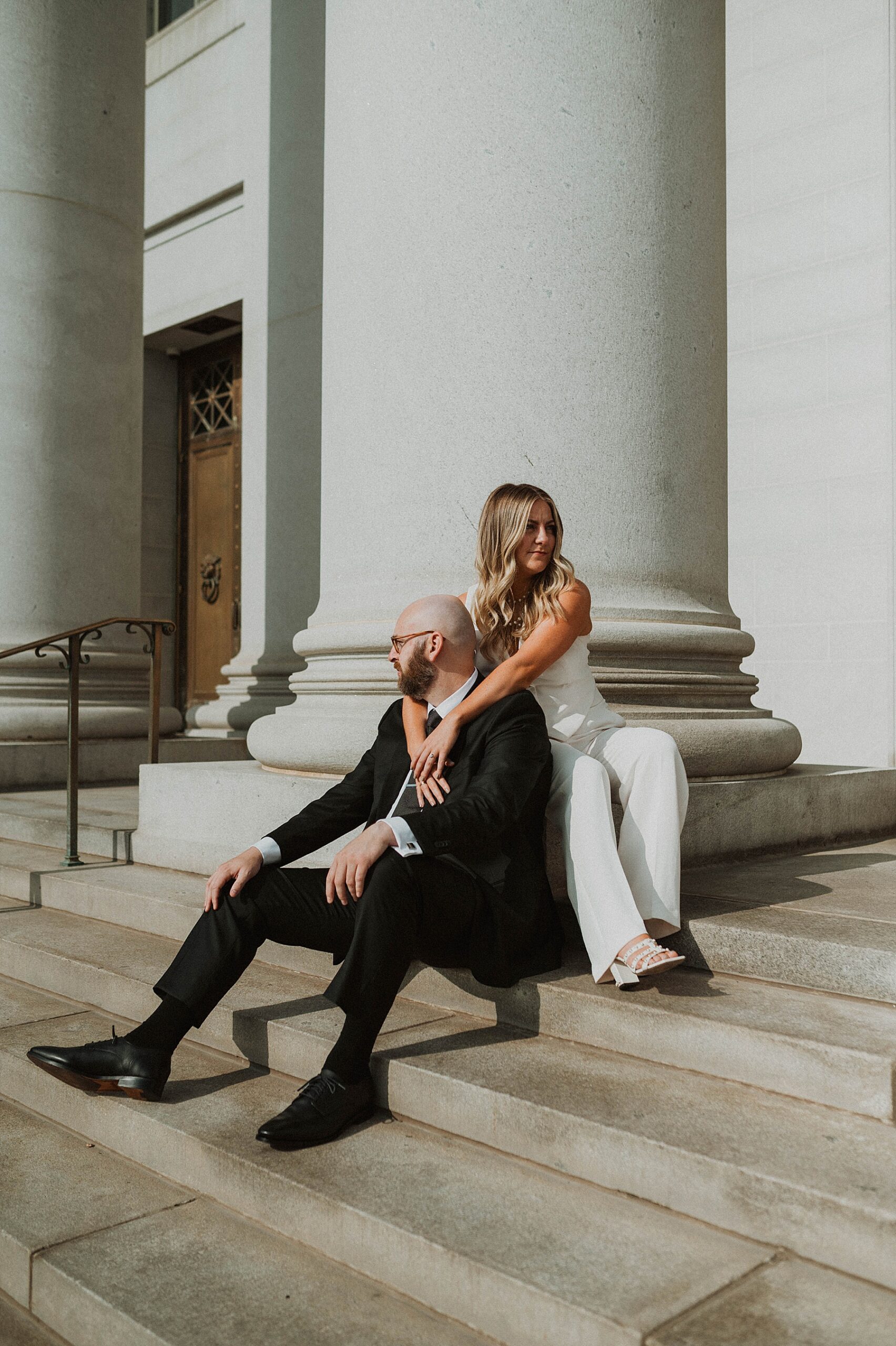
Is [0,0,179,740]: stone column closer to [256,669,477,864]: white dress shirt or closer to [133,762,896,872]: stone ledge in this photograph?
[133,762,896,872]: stone ledge

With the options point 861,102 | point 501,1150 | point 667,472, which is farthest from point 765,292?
point 501,1150

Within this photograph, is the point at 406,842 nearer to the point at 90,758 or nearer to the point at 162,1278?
the point at 162,1278

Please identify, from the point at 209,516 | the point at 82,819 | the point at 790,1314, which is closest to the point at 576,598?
the point at 790,1314

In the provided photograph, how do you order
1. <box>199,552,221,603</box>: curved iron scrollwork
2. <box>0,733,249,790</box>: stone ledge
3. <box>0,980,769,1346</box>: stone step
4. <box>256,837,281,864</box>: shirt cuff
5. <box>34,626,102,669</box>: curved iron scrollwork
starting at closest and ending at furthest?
<box>0,980,769,1346</box>: stone step
<box>256,837,281,864</box>: shirt cuff
<box>34,626,102,669</box>: curved iron scrollwork
<box>0,733,249,790</box>: stone ledge
<box>199,552,221,603</box>: curved iron scrollwork

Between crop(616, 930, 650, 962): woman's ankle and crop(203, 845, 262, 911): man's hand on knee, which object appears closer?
crop(616, 930, 650, 962): woman's ankle

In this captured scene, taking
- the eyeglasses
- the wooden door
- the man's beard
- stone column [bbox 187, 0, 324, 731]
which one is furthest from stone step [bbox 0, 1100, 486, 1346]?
the wooden door

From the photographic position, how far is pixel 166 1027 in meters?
3.52

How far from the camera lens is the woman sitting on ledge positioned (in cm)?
351

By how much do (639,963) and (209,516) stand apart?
10.5 meters

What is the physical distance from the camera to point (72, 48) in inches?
333

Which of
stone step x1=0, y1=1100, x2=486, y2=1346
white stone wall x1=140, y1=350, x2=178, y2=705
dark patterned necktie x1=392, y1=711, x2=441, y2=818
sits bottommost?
stone step x1=0, y1=1100, x2=486, y2=1346

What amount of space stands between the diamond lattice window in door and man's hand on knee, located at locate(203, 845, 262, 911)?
987 cm

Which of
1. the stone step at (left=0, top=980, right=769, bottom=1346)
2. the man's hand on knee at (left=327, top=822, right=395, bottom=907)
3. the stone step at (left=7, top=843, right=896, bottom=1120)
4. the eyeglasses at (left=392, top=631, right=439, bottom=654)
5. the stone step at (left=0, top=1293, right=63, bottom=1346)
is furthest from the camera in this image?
the eyeglasses at (left=392, top=631, right=439, bottom=654)

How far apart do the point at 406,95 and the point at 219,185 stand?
301 inches
